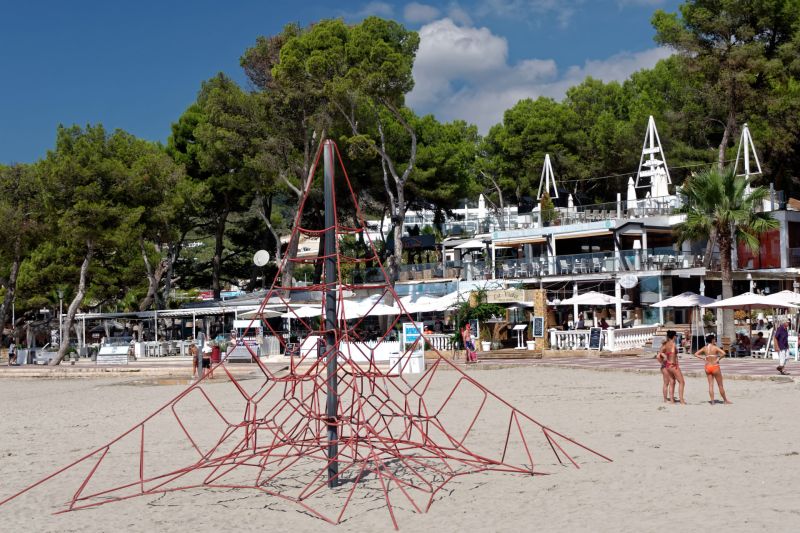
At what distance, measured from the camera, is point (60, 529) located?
26.9 feet

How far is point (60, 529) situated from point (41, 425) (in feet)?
27.3

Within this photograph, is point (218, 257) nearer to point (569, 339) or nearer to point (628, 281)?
point (628, 281)

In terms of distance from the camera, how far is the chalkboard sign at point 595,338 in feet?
100

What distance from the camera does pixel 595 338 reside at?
3061 cm

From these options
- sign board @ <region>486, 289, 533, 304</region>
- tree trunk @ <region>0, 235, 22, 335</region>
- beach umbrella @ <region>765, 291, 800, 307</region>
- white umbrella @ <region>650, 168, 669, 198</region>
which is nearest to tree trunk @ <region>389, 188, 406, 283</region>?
sign board @ <region>486, 289, 533, 304</region>

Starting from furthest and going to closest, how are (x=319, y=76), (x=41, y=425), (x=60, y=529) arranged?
(x=319, y=76) → (x=41, y=425) → (x=60, y=529)

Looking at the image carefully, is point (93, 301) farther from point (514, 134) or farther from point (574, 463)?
point (574, 463)

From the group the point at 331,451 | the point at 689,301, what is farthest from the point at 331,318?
the point at 689,301

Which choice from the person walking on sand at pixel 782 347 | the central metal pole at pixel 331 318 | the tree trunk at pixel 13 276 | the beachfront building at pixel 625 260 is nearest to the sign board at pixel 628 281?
the beachfront building at pixel 625 260

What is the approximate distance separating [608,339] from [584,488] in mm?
22247

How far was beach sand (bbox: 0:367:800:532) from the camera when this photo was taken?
26.0 ft

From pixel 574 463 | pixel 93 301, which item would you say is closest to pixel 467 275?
pixel 93 301

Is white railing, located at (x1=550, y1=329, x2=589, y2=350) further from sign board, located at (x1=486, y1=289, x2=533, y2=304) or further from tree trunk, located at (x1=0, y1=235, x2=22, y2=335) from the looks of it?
tree trunk, located at (x1=0, y1=235, x2=22, y2=335)

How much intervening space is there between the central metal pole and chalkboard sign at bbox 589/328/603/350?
71.5 ft
